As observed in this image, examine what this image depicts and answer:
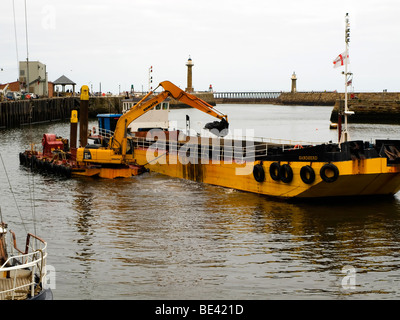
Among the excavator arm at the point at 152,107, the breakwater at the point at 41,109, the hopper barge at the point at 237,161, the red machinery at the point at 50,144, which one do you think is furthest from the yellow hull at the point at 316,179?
the breakwater at the point at 41,109

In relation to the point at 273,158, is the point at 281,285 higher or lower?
lower

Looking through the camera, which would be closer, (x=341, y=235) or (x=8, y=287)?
(x=8, y=287)

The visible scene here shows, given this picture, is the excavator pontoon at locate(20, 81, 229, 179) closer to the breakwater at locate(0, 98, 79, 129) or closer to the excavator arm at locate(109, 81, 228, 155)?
the excavator arm at locate(109, 81, 228, 155)

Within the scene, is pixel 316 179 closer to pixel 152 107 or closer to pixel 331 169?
pixel 331 169

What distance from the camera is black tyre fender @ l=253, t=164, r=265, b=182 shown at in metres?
26.4

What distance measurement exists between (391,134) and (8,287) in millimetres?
62888

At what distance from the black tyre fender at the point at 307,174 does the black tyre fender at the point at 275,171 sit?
1.38m

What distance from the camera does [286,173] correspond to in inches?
982

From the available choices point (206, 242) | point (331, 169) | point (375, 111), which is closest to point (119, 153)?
point (331, 169)

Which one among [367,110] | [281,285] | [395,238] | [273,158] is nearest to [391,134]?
[367,110]

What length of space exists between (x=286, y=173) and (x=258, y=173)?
1.97 meters

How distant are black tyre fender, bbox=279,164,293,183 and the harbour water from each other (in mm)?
1212
